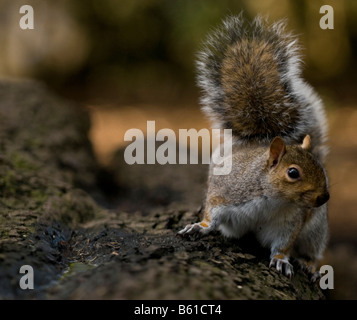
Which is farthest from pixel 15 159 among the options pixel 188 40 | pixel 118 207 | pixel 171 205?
pixel 188 40

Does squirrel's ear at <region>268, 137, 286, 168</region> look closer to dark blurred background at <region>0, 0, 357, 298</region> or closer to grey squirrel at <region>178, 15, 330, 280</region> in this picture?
grey squirrel at <region>178, 15, 330, 280</region>

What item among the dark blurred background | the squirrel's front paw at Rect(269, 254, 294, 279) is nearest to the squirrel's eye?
the squirrel's front paw at Rect(269, 254, 294, 279)

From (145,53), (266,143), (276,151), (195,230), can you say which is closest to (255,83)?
(266,143)

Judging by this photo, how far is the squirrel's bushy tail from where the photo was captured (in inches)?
62.3

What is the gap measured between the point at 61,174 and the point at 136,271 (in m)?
1.09

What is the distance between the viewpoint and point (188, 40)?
423 cm

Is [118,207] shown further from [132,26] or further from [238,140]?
[132,26]

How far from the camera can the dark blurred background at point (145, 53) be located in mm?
3928

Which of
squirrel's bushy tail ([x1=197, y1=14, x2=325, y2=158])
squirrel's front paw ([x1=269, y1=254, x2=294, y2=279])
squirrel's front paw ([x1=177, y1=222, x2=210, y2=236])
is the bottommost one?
squirrel's front paw ([x1=269, y1=254, x2=294, y2=279])

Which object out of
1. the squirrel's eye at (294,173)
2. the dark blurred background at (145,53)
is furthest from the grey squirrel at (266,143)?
the dark blurred background at (145,53)

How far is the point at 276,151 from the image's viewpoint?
54.7 inches

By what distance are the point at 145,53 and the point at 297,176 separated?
344 centimetres

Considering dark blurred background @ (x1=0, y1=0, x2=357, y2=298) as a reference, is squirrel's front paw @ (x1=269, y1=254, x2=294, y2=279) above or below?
below

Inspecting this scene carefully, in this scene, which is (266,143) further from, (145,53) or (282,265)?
(145,53)
